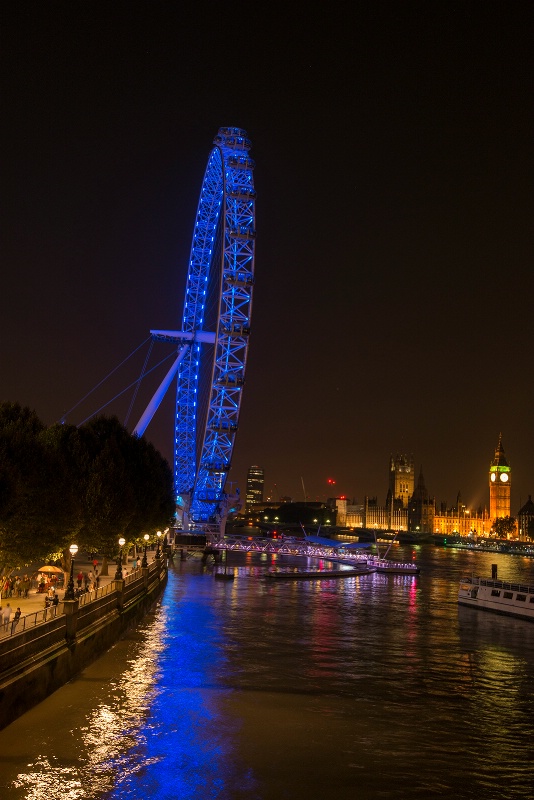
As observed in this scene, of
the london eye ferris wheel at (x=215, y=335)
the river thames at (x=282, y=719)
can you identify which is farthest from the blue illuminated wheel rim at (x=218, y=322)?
the river thames at (x=282, y=719)

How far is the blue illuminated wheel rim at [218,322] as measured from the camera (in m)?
62.3

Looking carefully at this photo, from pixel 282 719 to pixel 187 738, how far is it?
9.52 ft

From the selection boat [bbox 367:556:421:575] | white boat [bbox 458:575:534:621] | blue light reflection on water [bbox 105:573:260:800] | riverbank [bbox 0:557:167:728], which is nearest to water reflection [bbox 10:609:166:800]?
blue light reflection on water [bbox 105:573:260:800]

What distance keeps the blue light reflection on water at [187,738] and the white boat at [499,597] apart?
72.6 ft

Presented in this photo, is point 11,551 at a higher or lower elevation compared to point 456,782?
higher

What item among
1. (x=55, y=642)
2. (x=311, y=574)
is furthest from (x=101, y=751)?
Answer: (x=311, y=574)

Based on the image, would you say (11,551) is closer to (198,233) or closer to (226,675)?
(226,675)

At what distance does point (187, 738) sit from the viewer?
19391 millimetres

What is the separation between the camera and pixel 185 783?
54.9ft

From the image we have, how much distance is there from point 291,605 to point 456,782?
29049 mm

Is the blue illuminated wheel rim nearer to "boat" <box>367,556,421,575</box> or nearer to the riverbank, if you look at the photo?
"boat" <box>367,556,421,575</box>

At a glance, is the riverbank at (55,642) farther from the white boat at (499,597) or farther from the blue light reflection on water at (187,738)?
the white boat at (499,597)

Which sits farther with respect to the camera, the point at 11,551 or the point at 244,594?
the point at 244,594

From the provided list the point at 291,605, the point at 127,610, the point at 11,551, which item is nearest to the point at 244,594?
the point at 291,605
